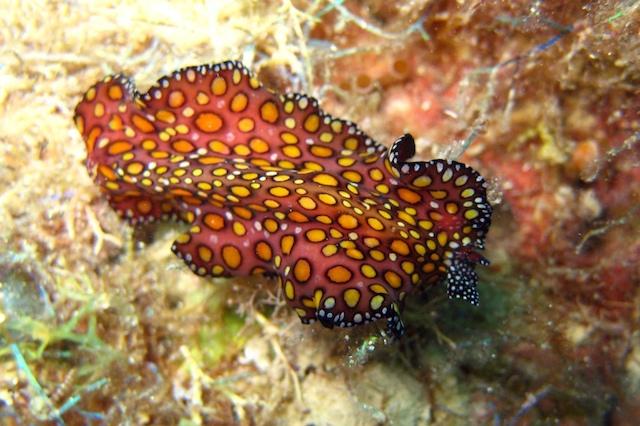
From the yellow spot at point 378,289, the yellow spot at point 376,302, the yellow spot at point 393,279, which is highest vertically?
the yellow spot at point 393,279

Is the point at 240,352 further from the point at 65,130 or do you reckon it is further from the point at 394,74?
the point at 394,74

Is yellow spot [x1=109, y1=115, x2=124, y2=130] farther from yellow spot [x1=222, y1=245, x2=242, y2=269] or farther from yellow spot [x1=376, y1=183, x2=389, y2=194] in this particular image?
yellow spot [x1=376, y1=183, x2=389, y2=194]

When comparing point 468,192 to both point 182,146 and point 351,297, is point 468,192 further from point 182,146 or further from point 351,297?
point 182,146

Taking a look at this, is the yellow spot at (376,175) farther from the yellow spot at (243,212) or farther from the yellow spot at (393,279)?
the yellow spot at (243,212)

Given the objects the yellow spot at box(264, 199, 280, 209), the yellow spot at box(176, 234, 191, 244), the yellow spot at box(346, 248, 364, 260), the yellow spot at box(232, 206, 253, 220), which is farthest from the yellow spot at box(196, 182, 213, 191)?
the yellow spot at box(346, 248, 364, 260)

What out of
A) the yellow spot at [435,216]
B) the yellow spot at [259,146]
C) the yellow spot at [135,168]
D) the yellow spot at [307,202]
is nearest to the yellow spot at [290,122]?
the yellow spot at [259,146]
